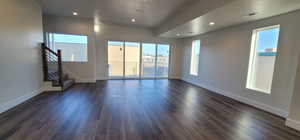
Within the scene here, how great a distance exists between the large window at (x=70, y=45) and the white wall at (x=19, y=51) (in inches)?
62.9

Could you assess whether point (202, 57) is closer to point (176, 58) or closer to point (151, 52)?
point (176, 58)

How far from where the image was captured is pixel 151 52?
24.9ft

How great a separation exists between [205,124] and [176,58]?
19.1 ft

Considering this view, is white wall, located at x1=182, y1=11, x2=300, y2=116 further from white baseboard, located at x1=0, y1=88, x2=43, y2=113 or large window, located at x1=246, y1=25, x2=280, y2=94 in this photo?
white baseboard, located at x1=0, y1=88, x2=43, y2=113

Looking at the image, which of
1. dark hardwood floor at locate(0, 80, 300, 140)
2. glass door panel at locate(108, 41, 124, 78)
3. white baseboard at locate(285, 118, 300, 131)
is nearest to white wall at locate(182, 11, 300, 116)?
dark hardwood floor at locate(0, 80, 300, 140)

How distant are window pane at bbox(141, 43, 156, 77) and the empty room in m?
1.65

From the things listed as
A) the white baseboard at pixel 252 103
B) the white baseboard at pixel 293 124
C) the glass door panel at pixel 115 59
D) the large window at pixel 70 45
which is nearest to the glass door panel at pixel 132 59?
the glass door panel at pixel 115 59

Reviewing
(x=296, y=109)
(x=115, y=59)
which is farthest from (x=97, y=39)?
(x=296, y=109)

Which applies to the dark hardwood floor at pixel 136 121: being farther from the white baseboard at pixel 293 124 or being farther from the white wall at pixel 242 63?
the white wall at pixel 242 63

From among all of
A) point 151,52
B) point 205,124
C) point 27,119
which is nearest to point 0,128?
point 27,119

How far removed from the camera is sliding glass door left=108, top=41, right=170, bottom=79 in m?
6.98

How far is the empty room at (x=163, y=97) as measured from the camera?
7.52ft

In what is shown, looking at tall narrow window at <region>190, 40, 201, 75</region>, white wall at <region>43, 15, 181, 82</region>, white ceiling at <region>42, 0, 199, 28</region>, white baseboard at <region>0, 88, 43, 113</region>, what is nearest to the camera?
white baseboard at <region>0, 88, 43, 113</region>

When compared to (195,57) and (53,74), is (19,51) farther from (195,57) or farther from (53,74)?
(195,57)
